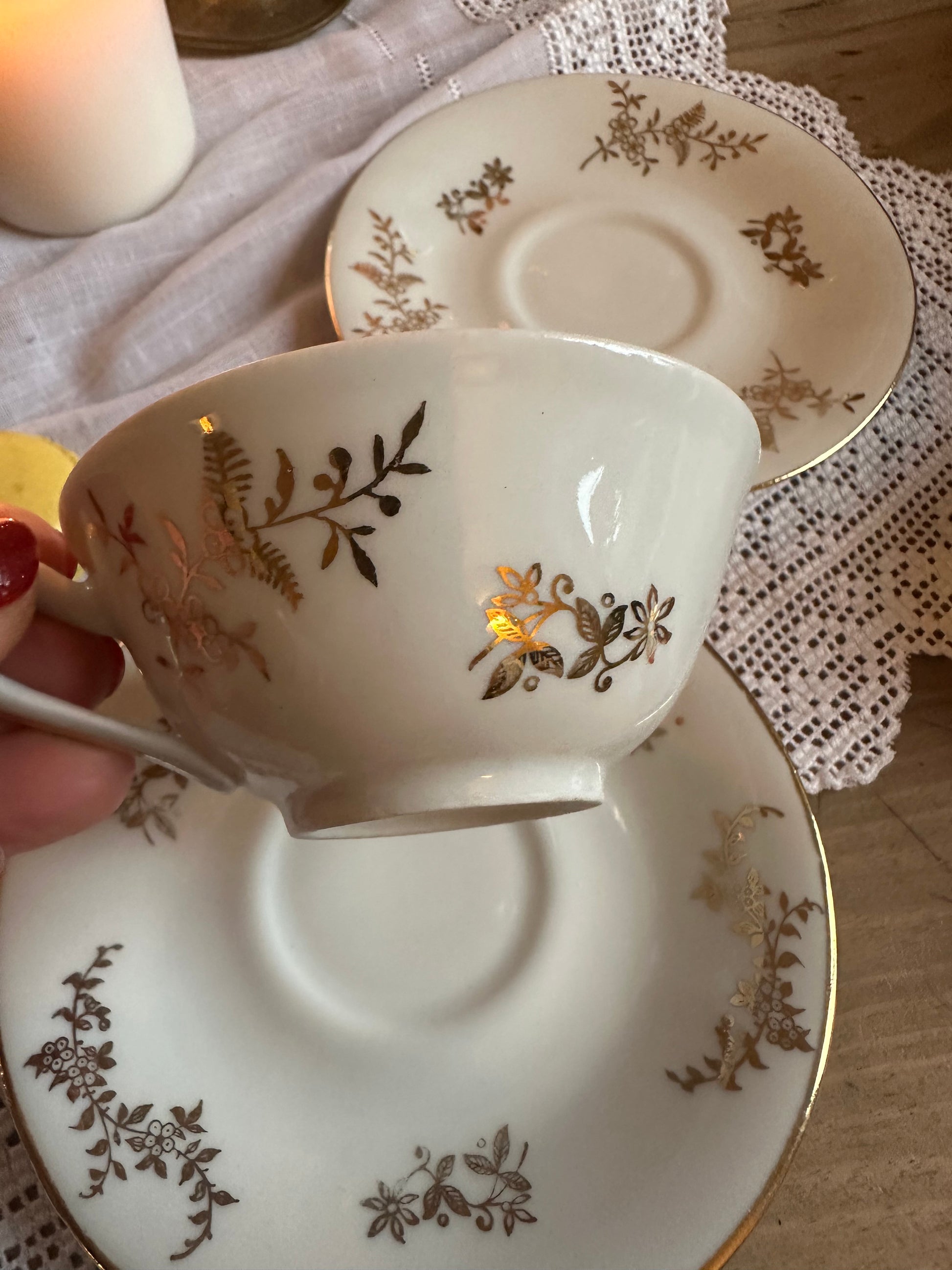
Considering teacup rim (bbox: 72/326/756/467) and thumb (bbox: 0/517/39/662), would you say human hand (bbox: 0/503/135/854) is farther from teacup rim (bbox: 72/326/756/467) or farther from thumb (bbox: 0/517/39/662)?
teacup rim (bbox: 72/326/756/467)

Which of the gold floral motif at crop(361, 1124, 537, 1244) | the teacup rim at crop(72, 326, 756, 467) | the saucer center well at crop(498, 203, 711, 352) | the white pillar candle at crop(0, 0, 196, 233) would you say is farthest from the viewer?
the saucer center well at crop(498, 203, 711, 352)

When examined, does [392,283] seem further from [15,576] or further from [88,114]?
[15,576]

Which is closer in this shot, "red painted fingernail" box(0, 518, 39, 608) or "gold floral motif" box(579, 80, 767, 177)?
"red painted fingernail" box(0, 518, 39, 608)

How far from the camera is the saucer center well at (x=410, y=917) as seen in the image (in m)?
0.42

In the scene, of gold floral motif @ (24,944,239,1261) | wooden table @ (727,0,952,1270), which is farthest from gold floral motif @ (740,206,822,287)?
gold floral motif @ (24,944,239,1261)

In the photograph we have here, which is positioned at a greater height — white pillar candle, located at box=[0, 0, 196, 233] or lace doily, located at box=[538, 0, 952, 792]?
white pillar candle, located at box=[0, 0, 196, 233]

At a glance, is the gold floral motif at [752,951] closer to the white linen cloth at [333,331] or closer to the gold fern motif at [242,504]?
the white linen cloth at [333,331]

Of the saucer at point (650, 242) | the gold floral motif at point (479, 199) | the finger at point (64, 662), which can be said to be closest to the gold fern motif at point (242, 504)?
the finger at point (64, 662)

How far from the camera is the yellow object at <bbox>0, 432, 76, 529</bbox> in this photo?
1.65ft

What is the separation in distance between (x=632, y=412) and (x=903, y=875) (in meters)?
0.33

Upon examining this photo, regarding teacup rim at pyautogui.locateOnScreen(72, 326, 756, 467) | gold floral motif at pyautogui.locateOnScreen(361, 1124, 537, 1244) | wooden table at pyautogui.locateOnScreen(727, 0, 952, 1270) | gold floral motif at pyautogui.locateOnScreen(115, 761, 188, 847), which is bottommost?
wooden table at pyautogui.locateOnScreen(727, 0, 952, 1270)

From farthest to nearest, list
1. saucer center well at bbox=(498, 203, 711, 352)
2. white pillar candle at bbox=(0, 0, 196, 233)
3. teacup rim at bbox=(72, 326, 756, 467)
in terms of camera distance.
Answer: saucer center well at bbox=(498, 203, 711, 352)
white pillar candle at bbox=(0, 0, 196, 233)
teacup rim at bbox=(72, 326, 756, 467)

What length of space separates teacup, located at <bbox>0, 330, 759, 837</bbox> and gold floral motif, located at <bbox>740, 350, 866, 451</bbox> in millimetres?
255

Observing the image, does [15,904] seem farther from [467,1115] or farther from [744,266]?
[744,266]
